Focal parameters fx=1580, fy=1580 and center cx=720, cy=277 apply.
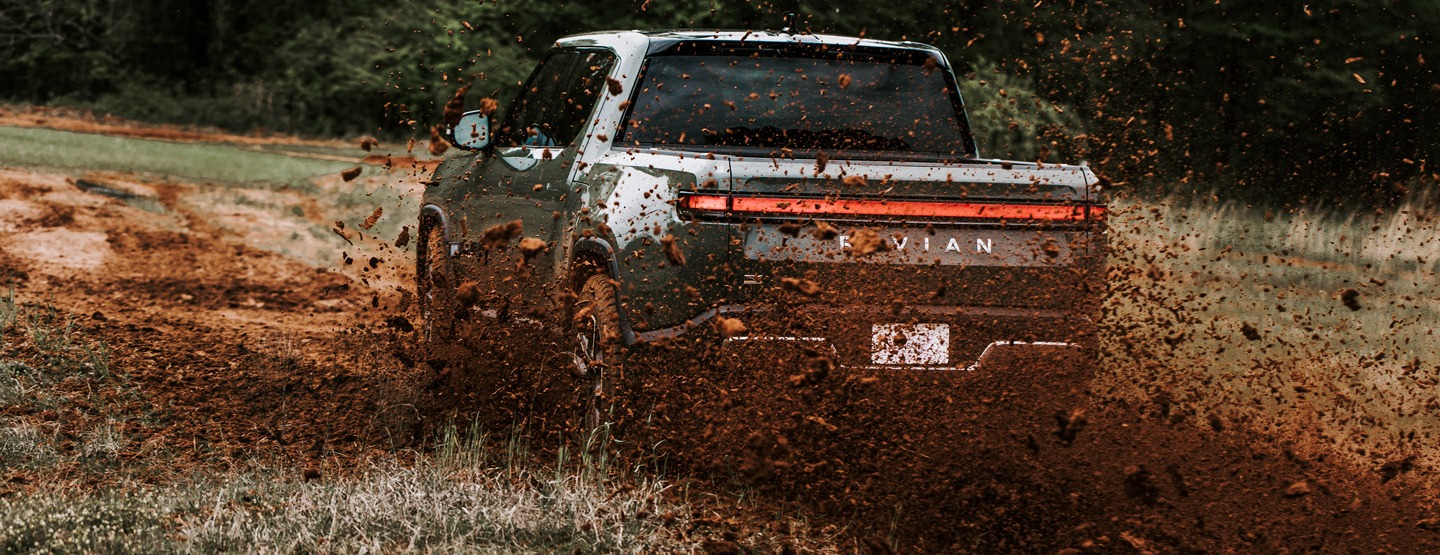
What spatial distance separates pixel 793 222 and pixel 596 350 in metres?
1.01

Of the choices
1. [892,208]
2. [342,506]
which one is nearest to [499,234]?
[892,208]

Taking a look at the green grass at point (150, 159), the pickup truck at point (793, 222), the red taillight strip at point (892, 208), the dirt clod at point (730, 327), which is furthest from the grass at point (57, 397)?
the green grass at point (150, 159)

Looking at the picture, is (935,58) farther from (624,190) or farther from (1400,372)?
(1400,372)

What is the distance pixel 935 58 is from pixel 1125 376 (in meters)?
2.28

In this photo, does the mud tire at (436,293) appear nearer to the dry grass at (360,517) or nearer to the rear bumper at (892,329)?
the rear bumper at (892,329)

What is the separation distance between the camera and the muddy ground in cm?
556

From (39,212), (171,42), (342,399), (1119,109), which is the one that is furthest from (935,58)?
(171,42)

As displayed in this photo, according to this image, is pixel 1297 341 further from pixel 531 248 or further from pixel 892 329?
pixel 531 248

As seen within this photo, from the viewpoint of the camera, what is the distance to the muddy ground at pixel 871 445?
5.56 metres

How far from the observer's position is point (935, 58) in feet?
23.1

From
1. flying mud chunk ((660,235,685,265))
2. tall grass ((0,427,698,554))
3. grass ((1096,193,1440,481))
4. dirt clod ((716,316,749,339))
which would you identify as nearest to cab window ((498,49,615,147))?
flying mud chunk ((660,235,685,265))

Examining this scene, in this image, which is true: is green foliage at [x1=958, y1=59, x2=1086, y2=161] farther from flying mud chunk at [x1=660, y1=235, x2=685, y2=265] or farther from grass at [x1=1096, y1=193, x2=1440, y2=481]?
flying mud chunk at [x1=660, y1=235, x2=685, y2=265]

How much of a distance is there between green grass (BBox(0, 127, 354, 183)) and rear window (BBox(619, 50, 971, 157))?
51.7 ft

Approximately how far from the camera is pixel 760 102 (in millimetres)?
6668
